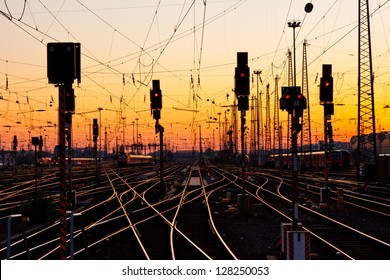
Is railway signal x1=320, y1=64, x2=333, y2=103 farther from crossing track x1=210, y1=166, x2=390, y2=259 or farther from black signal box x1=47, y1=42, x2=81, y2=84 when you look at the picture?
black signal box x1=47, y1=42, x2=81, y2=84

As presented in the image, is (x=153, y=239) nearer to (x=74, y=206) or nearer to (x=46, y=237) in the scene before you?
(x=46, y=237)

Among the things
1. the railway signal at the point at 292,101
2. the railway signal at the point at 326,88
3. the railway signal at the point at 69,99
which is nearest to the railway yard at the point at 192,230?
the railway signal at the point at 292,101

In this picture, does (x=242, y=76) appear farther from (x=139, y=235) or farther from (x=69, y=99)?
(x=69, y=99)

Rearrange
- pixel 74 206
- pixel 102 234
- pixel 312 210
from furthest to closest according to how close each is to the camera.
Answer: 1. pixel 74 206
2. pixel 312 210
3. pixel 102 234

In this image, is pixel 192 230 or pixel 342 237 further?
pixel 192 230

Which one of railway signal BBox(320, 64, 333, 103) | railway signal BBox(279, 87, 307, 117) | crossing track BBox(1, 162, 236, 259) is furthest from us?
railway signal BBox(320, 64, 333, 103)

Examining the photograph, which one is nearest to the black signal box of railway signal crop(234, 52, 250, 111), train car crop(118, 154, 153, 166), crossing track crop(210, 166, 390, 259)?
crossing track crop(210, 166, 390, 259)

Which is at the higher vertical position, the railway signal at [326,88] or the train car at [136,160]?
the railway signal at [326,88]

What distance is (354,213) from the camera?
31.1 m

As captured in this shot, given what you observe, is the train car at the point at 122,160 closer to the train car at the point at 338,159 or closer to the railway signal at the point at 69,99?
the train car at the point at 338,159

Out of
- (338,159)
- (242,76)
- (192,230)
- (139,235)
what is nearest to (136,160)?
(338,159)

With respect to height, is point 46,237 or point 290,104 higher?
point 290,104
